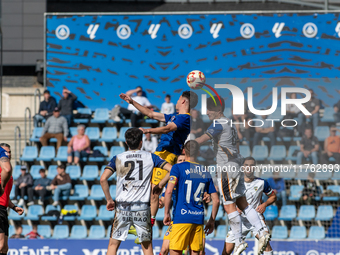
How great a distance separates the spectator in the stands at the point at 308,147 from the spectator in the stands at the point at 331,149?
0.52ft

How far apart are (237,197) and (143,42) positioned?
9912 mm

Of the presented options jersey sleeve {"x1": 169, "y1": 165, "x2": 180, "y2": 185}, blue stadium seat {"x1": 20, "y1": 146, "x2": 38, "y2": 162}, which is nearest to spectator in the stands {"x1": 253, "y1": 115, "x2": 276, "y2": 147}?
jersey sleeve {"x1": 169, "y1": 165, "x2": 180, "y2": 185}

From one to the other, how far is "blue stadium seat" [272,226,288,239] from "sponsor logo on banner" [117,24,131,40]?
8060 millimetres

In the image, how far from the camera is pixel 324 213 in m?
12.0

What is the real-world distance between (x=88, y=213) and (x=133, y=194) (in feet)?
22.2

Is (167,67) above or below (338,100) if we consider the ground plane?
above

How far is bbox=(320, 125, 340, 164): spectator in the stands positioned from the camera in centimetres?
840

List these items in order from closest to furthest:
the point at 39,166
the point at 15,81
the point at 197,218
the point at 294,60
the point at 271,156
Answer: the point at 197,218 → the point at 271,156 → the point at 39,166 → the point at 294,60 → the point at 15,81

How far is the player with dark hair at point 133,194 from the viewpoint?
686 centimetres

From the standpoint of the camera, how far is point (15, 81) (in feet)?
67.3

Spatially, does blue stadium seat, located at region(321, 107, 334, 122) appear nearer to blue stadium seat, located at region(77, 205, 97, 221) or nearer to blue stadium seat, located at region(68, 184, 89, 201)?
blue stadium seat, located at region(77, 205, 97, 221)

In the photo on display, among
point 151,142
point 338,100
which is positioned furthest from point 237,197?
point 151,142

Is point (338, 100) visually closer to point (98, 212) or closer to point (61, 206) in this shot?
point (98, 212)

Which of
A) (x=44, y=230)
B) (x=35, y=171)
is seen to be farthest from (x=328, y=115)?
(x=35, y=171)
